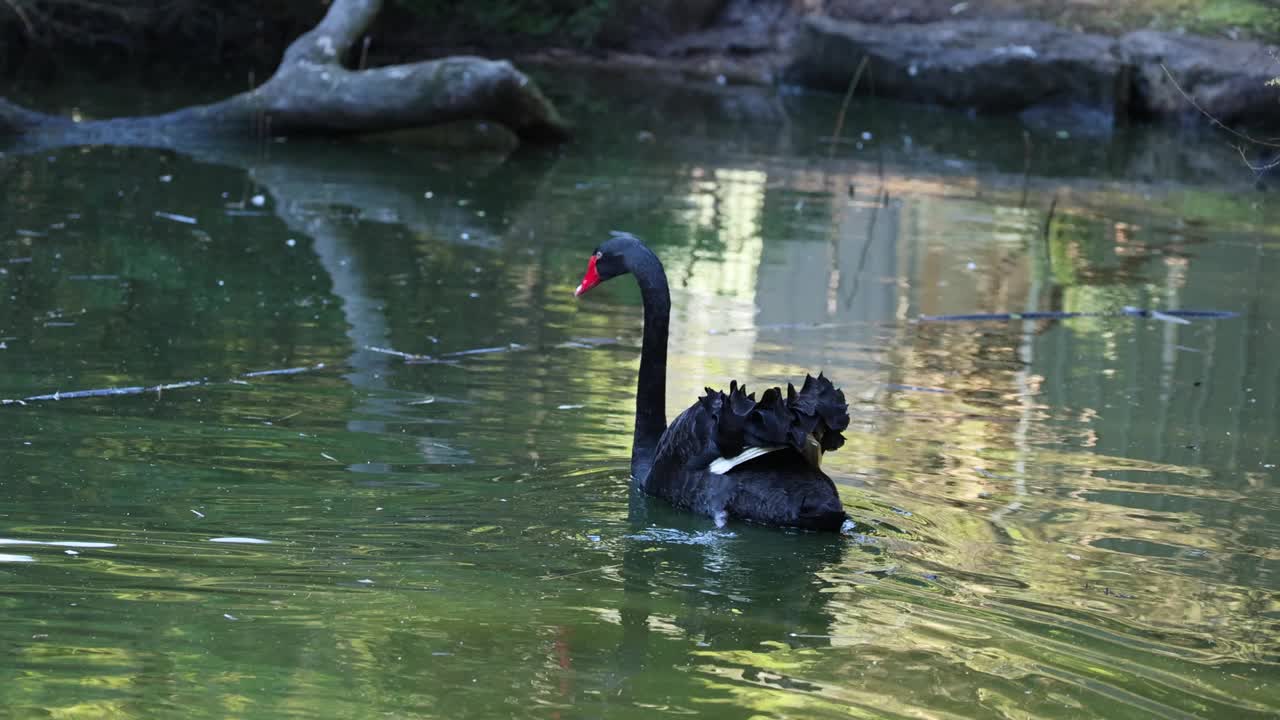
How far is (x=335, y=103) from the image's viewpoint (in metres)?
14.9

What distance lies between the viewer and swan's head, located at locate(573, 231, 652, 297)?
21.0 ft

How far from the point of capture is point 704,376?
7570 millimetres

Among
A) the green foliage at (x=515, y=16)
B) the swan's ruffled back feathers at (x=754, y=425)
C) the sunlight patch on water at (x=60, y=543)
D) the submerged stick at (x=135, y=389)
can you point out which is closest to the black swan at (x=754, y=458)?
the swan's ruffled back feathers at (x=754, y=425)

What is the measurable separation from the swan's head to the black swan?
0.81 m

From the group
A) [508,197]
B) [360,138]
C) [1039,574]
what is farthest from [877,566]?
[360,138]

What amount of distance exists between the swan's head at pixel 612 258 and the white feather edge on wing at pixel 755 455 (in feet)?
4.11

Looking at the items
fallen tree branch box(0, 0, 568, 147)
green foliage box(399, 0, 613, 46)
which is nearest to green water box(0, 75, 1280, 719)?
fallen tree branch box(0, 0, 568, 147)

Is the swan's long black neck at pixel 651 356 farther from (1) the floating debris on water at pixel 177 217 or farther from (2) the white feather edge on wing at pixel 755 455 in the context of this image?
(1) the floating debris on water at pixel 177 217

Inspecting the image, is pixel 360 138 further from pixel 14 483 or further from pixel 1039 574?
pixel 1039 574

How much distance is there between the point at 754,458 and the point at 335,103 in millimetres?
10388

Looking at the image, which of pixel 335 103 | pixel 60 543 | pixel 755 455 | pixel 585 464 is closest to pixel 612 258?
pixel 585 464

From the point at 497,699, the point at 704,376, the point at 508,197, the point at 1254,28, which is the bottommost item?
the point at 497,699

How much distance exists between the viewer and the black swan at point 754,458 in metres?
5.14

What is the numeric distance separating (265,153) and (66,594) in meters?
10.8
